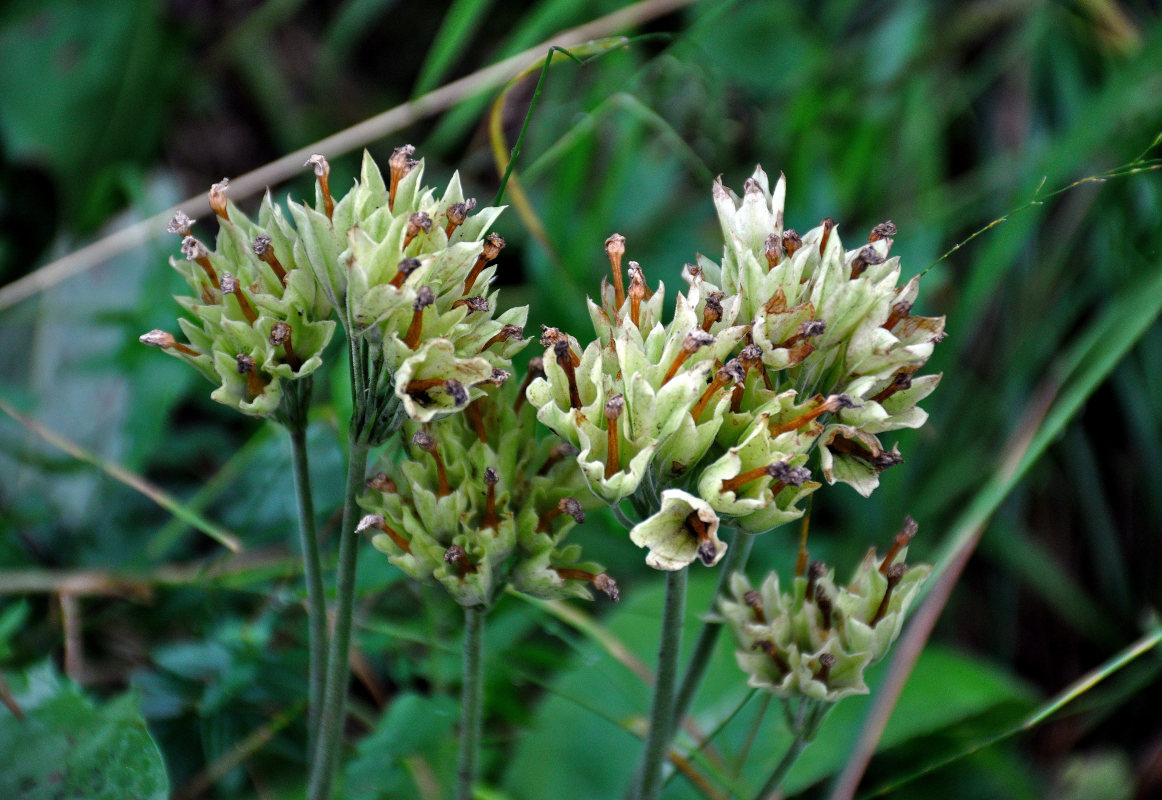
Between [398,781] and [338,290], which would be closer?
[338,290]

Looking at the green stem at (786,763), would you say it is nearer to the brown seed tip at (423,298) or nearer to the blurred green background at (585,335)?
the blurred green background at (585,335)

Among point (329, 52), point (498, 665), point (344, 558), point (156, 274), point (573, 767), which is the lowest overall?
point (573, 767)

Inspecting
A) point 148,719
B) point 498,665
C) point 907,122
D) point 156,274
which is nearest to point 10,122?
point 156,274

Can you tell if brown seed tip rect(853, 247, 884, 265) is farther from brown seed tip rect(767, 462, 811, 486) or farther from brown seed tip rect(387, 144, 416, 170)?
brown seed tip rect(387, 144, 416, 170)

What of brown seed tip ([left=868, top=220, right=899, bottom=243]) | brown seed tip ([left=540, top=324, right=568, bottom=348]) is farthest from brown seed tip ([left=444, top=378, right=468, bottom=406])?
brown seed tip ([left=868, top=220, right=899, bottom=243])

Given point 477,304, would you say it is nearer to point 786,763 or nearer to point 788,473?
point 788,473

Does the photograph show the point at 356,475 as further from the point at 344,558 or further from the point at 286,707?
the point at 286,707

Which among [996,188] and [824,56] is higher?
[824,56]
